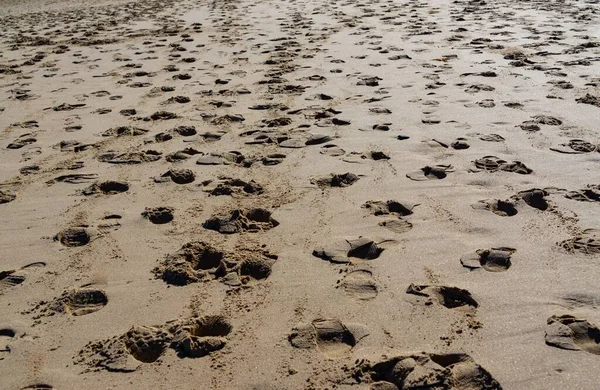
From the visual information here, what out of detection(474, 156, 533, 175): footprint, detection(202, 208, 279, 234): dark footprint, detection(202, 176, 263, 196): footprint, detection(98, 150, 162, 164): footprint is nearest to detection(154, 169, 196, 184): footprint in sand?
detection(202, 176, 263, 196): footprint

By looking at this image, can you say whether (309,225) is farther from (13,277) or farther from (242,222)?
(13,277)

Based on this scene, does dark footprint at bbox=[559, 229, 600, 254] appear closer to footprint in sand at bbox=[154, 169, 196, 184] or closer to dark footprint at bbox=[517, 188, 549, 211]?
dark footprint at bbox=[517, 188, 549, 211]

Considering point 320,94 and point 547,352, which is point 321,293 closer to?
point 547,352

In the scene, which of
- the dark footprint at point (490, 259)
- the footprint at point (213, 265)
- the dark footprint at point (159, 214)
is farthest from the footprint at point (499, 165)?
the dark footprint at point (159, 214)

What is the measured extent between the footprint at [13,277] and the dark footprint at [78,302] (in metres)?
0.28

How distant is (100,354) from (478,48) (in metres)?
5.55

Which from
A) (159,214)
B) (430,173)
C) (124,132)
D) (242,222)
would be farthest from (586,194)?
(124,132)

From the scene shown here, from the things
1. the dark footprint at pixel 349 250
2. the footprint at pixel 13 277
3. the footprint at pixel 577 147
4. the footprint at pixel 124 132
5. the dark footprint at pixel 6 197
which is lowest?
the dark footprint at pixel 349 250

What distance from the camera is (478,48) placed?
632 centimetres

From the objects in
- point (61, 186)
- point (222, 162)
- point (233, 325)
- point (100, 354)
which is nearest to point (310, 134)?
point (222, 162)

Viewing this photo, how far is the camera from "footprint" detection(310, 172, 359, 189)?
325 cm

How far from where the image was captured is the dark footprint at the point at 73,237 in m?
2.79

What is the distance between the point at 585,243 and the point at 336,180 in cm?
135

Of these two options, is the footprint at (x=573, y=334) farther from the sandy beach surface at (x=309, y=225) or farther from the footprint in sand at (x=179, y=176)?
the footprint in sand at (x=179, y=176)
